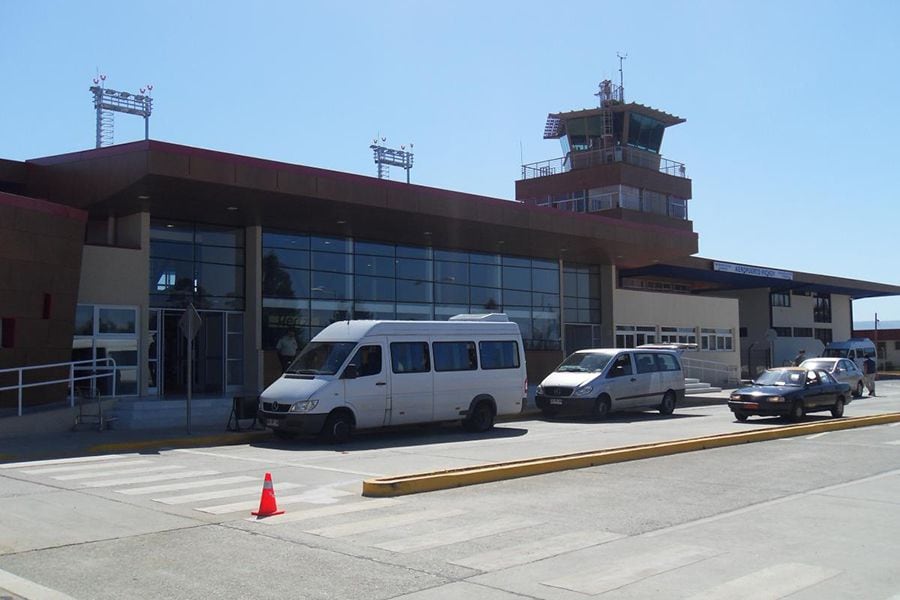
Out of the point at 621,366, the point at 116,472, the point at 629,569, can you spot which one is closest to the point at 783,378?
the point at 621,366

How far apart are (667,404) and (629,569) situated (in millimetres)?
18665

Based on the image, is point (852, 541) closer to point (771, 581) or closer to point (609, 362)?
point (771, 581)

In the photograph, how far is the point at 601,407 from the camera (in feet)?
75.9

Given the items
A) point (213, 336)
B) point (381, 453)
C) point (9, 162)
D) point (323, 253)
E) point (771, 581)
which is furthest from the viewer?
point (323, 253)

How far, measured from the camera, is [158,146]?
18.9 m

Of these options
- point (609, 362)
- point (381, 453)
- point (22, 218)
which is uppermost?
point (22, 218)

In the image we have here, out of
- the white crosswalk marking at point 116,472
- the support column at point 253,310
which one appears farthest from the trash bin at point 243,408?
the support column at point 253,310

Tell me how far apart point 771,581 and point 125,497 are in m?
7.79

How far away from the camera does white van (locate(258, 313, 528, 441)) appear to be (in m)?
17.0

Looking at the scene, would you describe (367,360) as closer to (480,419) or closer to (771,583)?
(480,419)

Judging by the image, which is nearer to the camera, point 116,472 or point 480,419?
point 116,472

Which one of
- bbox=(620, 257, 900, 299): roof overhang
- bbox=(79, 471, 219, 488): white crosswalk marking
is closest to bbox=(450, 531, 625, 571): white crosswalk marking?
bbox=(79, 471, 219, 488): white crosswalk marking

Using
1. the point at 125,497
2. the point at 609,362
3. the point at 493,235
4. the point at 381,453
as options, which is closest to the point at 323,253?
the point at 493,235

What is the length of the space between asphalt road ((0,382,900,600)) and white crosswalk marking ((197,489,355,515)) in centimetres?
4
